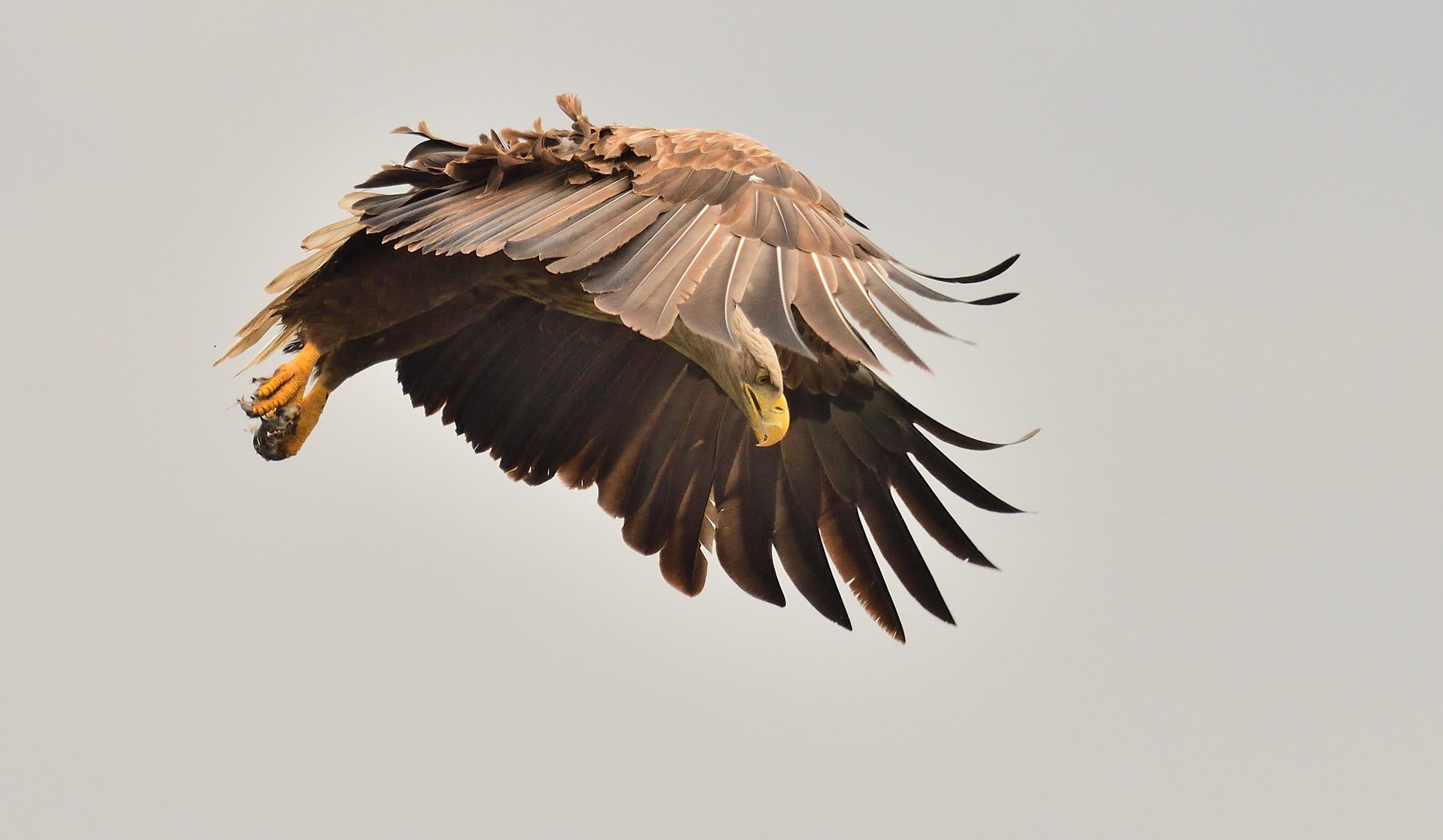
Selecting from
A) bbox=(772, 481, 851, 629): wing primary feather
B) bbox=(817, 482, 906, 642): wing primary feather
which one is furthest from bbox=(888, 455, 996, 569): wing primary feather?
bbox=(772, 481, 851, 629): wing primary feather

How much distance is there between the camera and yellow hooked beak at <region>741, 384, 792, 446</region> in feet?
20.5

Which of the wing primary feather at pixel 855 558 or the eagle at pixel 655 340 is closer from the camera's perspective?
the eagle at pixel 655 340

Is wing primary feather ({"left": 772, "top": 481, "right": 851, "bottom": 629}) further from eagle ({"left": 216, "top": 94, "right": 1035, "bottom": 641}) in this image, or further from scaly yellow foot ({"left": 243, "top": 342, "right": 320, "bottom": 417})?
scaly yellow foot ({"left": 243, "top": 342, "right": 320, "bottom": 417})

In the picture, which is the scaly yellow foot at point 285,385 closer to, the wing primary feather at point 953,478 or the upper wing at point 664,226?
the upper wing at point 664,226

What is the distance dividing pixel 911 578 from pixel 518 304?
7.08ft

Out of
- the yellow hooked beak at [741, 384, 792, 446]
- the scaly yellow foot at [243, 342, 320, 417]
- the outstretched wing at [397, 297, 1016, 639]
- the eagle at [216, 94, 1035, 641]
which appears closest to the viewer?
the eagle at [216, 94, 1035, 641]

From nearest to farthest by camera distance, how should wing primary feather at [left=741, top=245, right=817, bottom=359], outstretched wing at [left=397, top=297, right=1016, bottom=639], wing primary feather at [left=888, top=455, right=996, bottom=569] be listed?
wing primary feather at [left=741, top=245, right=817, bottom=359] → wing primary feather at [left=888, top=455, right=996, bottom=569] → outstretched wing at [left=397, top=297, right=1016, bottom=639]

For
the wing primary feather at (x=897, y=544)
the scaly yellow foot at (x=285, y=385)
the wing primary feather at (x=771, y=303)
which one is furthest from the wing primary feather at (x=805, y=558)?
the wing primary feather at (x=771, y=303)

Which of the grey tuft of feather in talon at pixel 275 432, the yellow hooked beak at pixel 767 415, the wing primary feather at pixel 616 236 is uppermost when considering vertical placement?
the wing primary feather at pixel 616 236

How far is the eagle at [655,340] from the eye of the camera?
215 inches

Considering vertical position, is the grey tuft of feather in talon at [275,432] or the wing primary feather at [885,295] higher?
the wing primary feather at [885,295]

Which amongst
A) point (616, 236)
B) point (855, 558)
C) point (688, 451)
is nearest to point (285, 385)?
point (688, 451)

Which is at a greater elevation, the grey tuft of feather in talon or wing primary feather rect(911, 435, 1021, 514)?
wing primary feather rect(911, 435, 1021, 514)

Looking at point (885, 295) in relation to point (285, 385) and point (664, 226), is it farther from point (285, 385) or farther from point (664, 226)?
point (285, 385)
